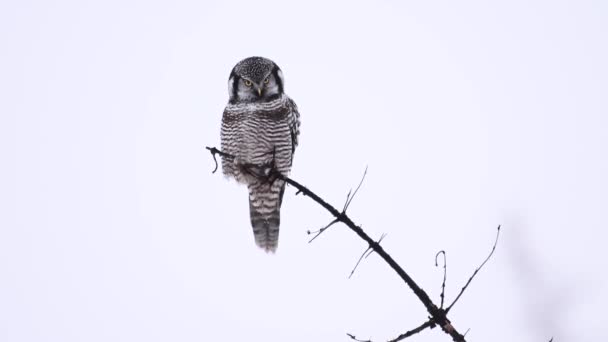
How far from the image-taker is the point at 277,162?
6938 mm

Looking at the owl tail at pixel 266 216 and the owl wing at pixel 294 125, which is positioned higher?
the owl wing at pixel 294 125

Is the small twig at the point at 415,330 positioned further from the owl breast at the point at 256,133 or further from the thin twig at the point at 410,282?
the owl breast at the point at 256,133

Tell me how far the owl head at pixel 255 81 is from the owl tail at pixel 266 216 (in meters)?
0.82

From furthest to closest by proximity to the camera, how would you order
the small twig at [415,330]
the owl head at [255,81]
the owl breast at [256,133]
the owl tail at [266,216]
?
the owl tail at [266,216]
the owl head at [255,81]
the owl breast at [256,133]
the small twig at [415,330]

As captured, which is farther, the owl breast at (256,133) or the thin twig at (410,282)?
the owl breast at (256,133)

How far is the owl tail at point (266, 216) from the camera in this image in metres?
6.94

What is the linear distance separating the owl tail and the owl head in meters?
0.82

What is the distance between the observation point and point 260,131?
6.71 m

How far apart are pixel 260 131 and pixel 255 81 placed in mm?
456

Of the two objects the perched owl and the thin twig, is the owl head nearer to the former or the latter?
the perched owl

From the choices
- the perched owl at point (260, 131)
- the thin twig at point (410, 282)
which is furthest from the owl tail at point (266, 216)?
the thin twig at point (410, 282)

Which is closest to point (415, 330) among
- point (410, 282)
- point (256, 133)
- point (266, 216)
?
point (410, 282)

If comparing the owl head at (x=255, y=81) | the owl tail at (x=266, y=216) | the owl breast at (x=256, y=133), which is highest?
the owl head at (x=255, y=81)

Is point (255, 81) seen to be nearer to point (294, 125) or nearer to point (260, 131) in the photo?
point (260, 131)
